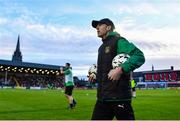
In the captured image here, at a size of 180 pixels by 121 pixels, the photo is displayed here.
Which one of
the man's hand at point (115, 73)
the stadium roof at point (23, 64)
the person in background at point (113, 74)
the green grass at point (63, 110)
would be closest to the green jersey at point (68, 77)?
the green grass at point (63, 110)

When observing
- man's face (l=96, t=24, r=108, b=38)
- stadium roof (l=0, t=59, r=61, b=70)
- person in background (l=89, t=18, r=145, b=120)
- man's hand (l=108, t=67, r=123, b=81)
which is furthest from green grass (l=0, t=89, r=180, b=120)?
stadium roof (l=0, t=59, r=61, b=70)

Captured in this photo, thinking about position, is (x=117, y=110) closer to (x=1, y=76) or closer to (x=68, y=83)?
(x=68, y=83)

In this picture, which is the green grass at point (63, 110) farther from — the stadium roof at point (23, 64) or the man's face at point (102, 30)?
the stadium roof at point (23, 64)

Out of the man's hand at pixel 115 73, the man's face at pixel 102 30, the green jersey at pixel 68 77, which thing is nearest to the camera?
the man's hand at pixel 115 73

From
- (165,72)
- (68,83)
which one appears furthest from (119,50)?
(165,72)

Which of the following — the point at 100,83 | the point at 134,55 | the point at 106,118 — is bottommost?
the point at 106,118

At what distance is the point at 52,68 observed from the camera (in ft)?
403

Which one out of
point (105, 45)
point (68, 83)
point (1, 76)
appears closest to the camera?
point (105, 45)

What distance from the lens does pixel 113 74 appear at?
5637 mm

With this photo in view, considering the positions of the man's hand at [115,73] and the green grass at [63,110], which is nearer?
the man's hand at [115,73]

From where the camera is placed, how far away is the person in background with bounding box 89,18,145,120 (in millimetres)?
5762

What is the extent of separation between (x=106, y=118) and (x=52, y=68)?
11748 cm

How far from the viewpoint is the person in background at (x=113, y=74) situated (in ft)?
18.9

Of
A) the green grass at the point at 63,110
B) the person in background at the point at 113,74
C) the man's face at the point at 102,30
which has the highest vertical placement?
the man's face at the point at 102,30
